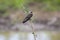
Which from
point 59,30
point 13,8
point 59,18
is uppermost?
point 13,8

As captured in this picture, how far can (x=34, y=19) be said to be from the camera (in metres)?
16.6

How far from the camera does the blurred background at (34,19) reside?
1595cm

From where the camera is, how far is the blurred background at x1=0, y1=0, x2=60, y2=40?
52.3 ft

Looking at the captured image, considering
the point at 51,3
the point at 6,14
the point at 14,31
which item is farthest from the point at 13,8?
the point at 14,31

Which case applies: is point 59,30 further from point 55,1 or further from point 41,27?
A: point 55,1

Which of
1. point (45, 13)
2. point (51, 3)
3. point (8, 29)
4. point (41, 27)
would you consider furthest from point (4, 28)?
point (51, 3)

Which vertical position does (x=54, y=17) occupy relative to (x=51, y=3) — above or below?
below

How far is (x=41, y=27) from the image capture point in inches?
659

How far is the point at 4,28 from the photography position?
1705 cm

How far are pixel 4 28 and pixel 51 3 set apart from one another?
421 centimetres

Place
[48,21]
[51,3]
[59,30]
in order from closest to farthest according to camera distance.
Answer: [59,30], [48,21], [51,3]

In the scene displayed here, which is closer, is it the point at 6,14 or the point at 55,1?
the point at 6,14

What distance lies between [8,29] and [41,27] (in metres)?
1.59

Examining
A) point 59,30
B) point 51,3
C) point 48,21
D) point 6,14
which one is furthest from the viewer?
point 51,3
